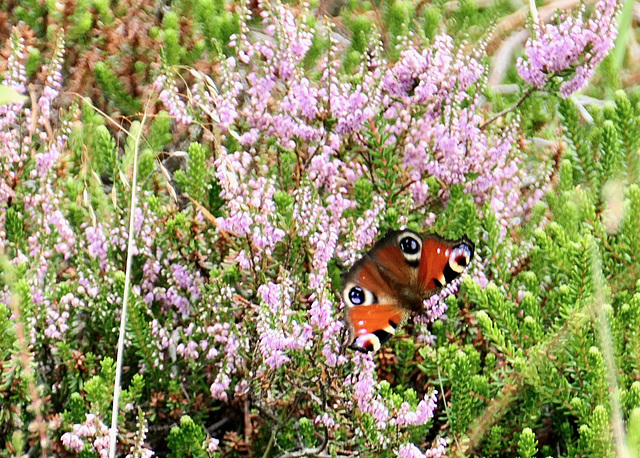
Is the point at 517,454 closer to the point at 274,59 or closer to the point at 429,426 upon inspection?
the point at 429,426

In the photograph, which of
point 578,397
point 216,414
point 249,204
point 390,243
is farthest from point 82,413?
point 578,397

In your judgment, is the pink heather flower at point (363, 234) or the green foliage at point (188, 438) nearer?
the green foliage at point (188, 438)

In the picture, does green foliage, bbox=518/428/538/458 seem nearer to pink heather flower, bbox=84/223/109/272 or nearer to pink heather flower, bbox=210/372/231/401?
pink heather flower, bbox=210/372/231/401

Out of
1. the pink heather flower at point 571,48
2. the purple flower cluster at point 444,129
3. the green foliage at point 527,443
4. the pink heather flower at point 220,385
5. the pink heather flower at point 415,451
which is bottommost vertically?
the pink heather flower at point 220,385

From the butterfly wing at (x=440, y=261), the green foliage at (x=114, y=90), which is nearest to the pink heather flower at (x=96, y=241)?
the butterfly wing at (x=440, y=261)

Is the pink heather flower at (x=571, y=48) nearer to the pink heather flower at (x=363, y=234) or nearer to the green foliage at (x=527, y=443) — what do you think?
the pink heather flower at (x=363, y=234)

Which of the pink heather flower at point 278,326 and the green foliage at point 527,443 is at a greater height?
the pink heather flower at point 278,326

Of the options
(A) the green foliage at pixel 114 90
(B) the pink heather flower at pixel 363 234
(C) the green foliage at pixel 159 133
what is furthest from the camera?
(A) the green foliage at pixel 114 90
